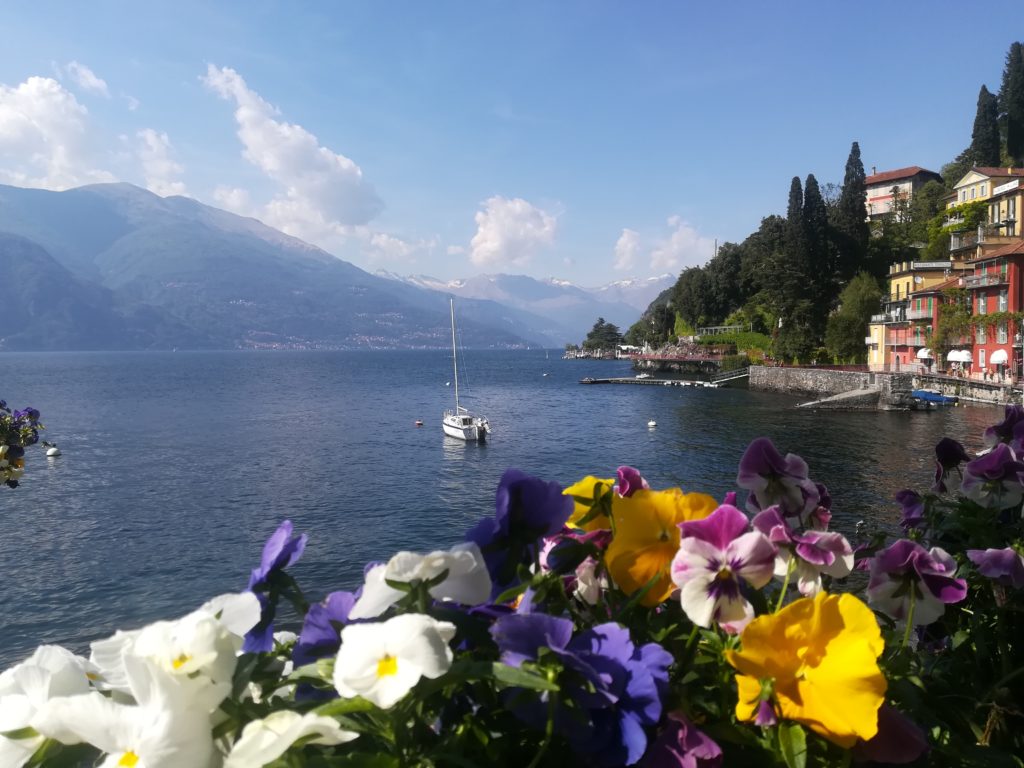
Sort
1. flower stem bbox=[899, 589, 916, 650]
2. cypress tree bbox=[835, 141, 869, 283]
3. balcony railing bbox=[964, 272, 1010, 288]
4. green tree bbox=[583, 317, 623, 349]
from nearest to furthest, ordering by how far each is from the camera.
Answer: flower stem bbox=[899, 589, 916, 650]
balcony railing bbox=[964, 272, 1010, 288]
cypress tree bbox=[835, 141, 869, 283]
green tree bbox=[583, 317, 623, 349]

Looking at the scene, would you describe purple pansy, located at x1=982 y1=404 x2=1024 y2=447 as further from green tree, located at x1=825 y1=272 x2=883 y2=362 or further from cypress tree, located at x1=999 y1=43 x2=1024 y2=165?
cypress tree, located at x1=999 y1=43 x2=1024 y2=165

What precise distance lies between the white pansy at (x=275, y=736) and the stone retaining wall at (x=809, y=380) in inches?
2031

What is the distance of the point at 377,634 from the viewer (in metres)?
0.71

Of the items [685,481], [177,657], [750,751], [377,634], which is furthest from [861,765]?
[685,481]

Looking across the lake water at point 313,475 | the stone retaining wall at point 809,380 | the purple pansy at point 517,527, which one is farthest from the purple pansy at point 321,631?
the stone retaining wall at point 809,380

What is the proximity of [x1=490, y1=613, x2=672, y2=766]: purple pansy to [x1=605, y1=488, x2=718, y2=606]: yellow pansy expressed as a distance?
0.68ft

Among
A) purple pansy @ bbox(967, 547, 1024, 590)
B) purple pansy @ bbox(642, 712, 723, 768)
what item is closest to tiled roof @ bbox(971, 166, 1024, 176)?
purple pansy @ bbox(967, 547, 1024, 590)

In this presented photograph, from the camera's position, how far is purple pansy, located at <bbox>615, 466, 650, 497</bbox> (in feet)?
4.02

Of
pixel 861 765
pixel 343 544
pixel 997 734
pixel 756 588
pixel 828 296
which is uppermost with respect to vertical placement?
pixel 828 296

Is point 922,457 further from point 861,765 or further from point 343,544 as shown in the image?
point 861,765

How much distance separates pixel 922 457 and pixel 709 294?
63.5 meters

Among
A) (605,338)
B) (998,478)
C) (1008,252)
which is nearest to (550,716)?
(998,478)

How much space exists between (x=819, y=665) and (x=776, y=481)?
507 mm

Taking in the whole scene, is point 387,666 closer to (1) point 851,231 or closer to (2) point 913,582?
(2) point 913,582
